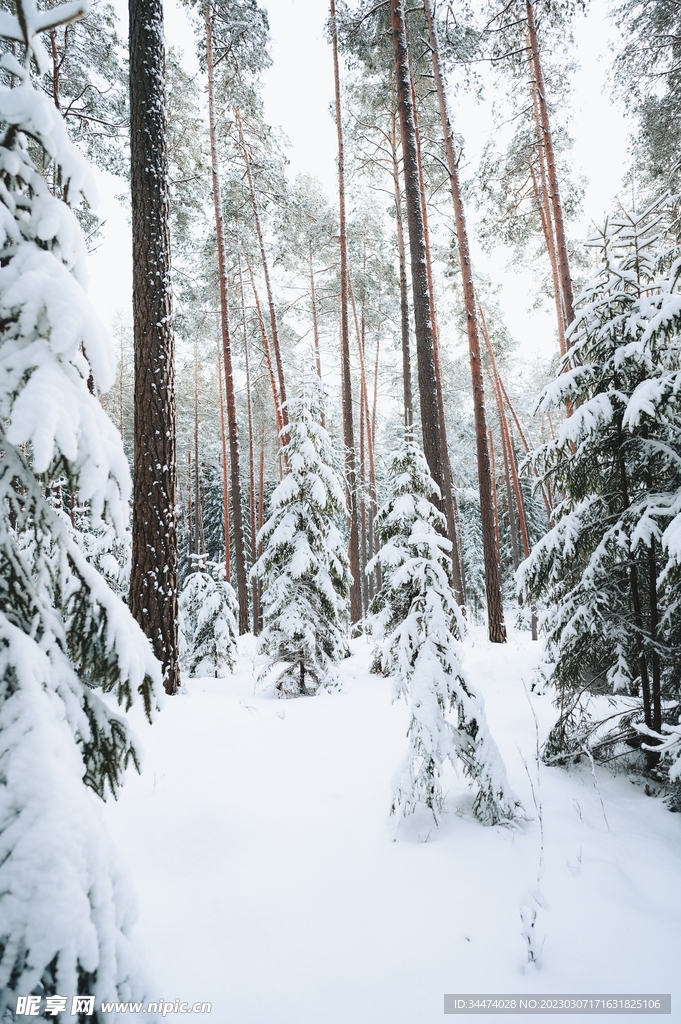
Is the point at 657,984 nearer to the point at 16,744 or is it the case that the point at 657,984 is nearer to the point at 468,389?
the point at 16,744

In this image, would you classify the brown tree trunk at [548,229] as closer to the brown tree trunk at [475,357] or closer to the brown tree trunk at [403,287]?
the brown tree trunk at [475,357]

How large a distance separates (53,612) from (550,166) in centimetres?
1108

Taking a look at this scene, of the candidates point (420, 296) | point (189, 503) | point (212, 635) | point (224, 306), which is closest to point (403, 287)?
point (224, 306)

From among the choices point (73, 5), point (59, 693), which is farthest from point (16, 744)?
point (73, 5)

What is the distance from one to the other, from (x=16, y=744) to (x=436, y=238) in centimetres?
1706

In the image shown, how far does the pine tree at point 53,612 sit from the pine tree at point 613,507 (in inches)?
131

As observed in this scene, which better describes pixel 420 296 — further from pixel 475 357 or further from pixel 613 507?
pixel 613 507

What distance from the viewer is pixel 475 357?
9.67 meters

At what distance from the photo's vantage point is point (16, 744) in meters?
1.10

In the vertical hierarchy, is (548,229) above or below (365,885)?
above

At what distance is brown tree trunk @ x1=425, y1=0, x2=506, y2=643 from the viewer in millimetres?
9461

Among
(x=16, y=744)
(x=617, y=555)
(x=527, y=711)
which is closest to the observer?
(x=16, y=744)

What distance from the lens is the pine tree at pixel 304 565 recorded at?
23.8 ft

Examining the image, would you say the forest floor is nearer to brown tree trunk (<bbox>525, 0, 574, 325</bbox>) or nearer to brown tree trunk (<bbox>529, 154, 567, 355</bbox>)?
brown tree trunk (<bbox>525, 0, 574, 325</bbox>)
